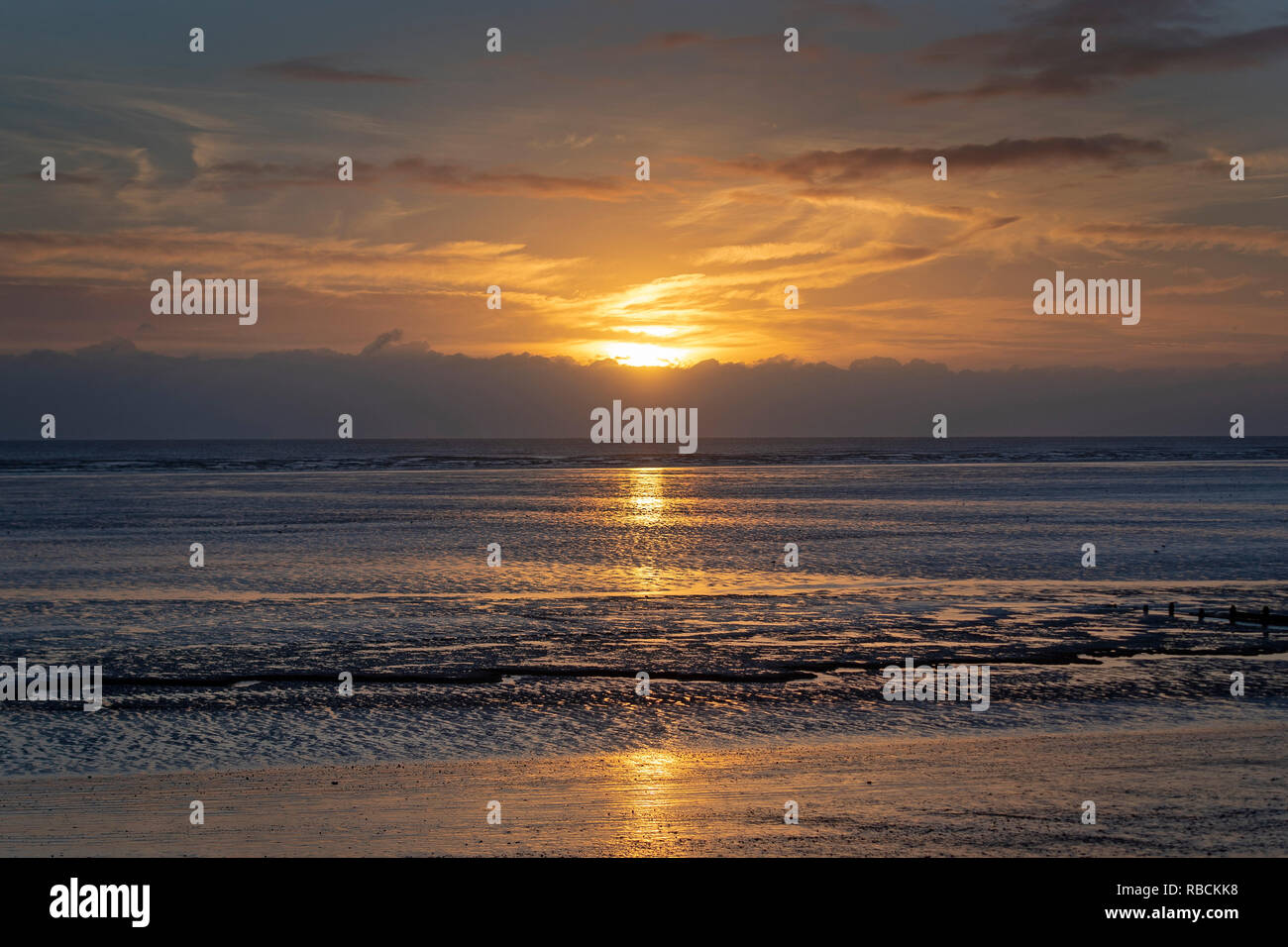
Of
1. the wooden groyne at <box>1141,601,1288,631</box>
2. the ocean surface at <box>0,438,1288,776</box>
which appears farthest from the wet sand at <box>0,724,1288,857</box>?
the wooden groyne at <box>1141,601,1288,631</box>

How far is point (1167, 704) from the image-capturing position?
Result: 1841 cm

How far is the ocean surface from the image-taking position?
17.1 meters

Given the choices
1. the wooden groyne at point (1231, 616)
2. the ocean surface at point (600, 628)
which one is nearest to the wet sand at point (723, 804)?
the ocean surface at point (600, 628)

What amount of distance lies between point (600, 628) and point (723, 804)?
14473 millimetres

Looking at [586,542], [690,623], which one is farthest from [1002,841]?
[586,542]

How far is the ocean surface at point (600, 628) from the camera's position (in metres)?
17.1

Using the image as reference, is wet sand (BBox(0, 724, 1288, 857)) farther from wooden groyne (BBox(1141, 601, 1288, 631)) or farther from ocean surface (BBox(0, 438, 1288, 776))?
wooden groyne (BBox(1141, 601, 1288, 631))

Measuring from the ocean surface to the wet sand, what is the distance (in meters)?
1.14

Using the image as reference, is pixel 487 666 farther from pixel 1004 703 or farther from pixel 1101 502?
pixel 1101 502

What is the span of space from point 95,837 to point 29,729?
6.17 metres

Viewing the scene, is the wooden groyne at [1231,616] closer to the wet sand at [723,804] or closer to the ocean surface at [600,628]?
the ocean surface at [600,628]

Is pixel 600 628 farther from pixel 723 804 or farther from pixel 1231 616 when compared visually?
pixel 1231 616

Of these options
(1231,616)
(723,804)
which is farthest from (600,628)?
(1231,616)

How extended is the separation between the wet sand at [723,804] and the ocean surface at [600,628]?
44.9 inches
